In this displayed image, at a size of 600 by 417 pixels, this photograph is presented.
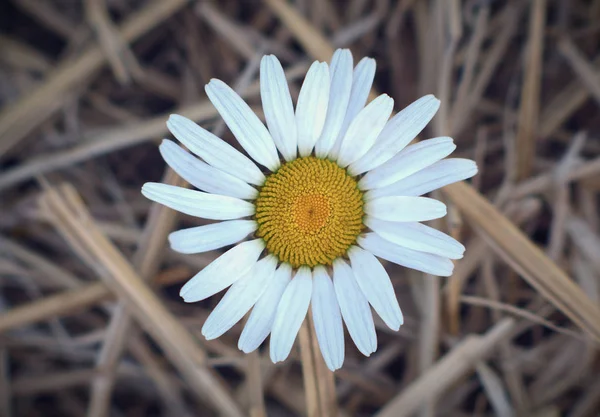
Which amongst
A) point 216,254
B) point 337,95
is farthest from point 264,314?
point 216,254

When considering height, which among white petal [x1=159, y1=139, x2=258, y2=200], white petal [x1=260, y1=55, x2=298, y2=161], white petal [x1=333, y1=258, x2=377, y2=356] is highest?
white petal [x1=260, y1=55, x2=298, y2=161]

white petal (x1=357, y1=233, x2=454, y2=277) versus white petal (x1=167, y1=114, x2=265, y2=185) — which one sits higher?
white petal (x1=167, y1=114, x2=265, y2=185)

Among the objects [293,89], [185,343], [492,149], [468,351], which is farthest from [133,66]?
[468,351]

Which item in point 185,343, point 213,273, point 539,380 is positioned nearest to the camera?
point 213,273

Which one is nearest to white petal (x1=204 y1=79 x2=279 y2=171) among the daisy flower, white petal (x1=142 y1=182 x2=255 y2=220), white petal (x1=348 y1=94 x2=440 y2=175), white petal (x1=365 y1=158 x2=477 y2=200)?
the daisy flower

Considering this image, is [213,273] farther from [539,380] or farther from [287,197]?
[539,380]

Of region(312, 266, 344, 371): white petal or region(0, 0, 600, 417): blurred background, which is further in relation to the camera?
region(0, 0, 600, 417): blurred background

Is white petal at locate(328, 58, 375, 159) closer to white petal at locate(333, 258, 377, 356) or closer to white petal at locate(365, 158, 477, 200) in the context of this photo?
white petal at locate(365, 158, 477, 200)

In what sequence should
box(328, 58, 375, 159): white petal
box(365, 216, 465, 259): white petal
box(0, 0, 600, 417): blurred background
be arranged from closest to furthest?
box(365, 216, 465, 259): white petal < box(328, 58, 375, 159): white petal < box(0, 0, 600, 417): blurred background
